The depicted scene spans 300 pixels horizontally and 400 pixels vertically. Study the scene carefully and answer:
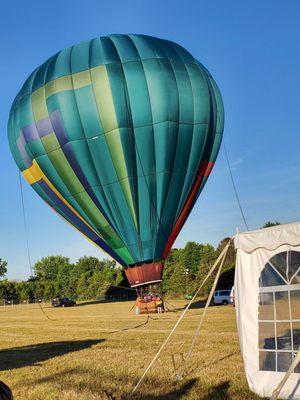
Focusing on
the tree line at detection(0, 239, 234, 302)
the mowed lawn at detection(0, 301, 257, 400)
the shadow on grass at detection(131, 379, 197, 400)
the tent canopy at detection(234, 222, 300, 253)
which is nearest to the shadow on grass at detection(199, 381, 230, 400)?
the mowed lawn at detection(0, 301, 257, 400)

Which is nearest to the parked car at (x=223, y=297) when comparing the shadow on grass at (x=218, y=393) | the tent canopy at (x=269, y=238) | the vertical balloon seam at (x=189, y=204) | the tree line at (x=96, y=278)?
the tree line at (x=96, y=278)

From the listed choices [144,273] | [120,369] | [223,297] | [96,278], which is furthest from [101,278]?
[120,369]

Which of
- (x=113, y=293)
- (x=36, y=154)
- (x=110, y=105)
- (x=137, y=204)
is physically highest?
(x=110, y=105)

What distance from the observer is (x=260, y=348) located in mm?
7996

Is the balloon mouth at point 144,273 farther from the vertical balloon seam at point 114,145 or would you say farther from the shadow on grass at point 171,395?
the shadow on grass at point 171,395

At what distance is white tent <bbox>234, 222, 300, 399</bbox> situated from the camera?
7.53 meters

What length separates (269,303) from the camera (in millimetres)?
7953

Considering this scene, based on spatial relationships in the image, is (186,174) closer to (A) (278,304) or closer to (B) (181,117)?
(B) (181,117)

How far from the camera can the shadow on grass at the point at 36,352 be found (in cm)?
1166

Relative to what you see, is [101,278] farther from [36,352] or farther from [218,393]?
[218,393]

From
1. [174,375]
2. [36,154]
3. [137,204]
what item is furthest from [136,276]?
[174,375]

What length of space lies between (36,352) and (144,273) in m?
7.71

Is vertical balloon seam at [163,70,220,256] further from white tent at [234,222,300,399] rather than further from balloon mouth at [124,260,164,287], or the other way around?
white tent at [234,222,300,399]

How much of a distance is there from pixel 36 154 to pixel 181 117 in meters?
5.94
